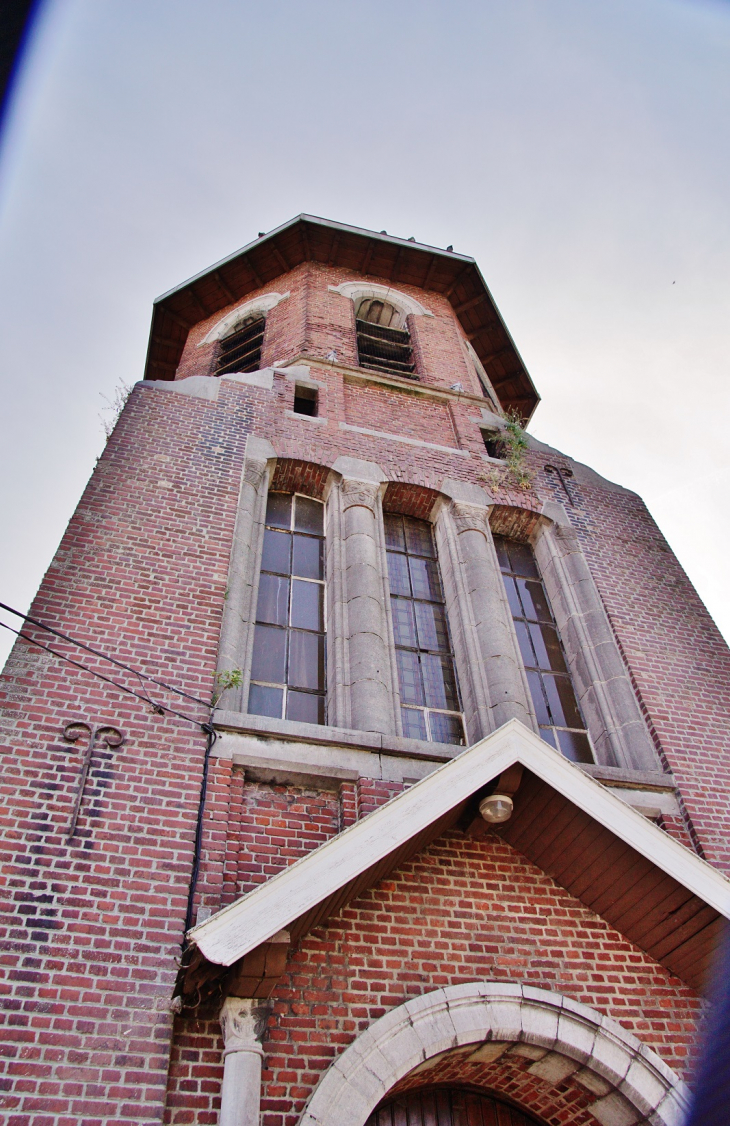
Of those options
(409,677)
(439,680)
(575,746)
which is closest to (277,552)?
(409,677)

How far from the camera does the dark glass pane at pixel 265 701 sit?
245 inches

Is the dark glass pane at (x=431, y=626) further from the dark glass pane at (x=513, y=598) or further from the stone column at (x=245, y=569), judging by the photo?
the stone column at (x=245, y=569)

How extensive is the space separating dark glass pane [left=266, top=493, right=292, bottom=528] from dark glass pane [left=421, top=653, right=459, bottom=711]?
78.4 inches

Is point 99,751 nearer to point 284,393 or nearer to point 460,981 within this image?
point 460,981

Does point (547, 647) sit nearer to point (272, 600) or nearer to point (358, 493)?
point (358, 493)

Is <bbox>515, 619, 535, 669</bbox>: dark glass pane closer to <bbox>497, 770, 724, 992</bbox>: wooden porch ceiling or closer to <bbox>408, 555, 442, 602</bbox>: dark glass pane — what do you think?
<bbox>408, 555, 442, 602</bbox>: dark glass pane

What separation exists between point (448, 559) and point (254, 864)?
3.97m

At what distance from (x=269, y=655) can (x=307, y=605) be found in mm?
731

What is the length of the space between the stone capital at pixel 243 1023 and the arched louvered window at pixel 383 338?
8.45 m

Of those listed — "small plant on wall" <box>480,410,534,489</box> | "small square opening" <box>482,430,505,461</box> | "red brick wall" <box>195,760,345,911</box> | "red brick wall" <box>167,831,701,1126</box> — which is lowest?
"red brick wall" <box>167,831,701,1126</box>

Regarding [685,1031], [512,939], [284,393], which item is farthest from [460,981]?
[284,393]

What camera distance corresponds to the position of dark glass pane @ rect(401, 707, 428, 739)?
6527 mm

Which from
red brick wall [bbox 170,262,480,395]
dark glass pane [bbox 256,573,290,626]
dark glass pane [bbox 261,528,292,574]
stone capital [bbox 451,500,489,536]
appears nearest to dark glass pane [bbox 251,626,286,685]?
dark glass pane [bbox 256,573,290,626]

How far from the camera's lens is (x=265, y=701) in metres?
6.29
